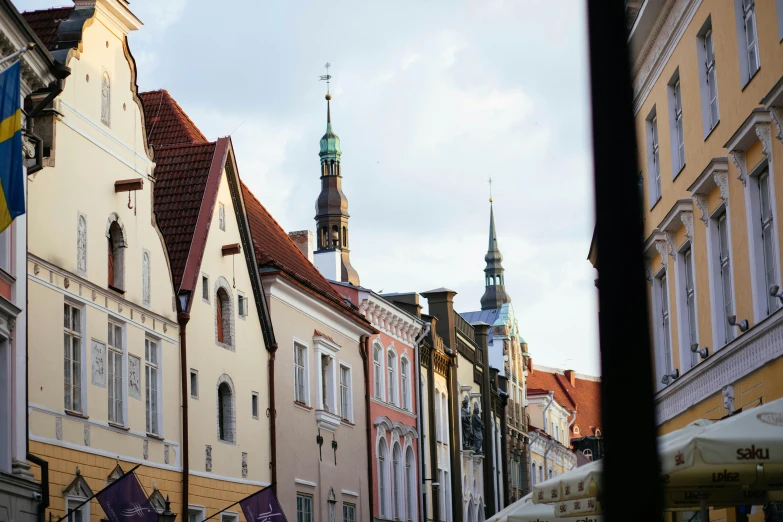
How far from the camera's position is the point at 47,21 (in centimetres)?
2503

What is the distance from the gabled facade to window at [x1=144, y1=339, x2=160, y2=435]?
3.43 feet

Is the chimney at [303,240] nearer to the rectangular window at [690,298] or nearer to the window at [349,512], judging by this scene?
the window at [349,512]

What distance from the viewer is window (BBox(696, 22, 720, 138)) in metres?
20.7

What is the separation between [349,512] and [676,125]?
1796cm


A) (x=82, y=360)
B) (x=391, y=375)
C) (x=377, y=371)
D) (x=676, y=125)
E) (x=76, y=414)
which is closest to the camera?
(x=76, y=414)

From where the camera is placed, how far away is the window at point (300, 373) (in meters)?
Result: 34.1

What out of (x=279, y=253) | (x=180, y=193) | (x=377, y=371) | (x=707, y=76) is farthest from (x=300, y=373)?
(x=707, y=76)

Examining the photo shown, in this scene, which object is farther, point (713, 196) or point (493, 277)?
point (493, 277)

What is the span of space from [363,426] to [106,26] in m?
18.0

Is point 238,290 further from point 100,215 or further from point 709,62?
point 709,62

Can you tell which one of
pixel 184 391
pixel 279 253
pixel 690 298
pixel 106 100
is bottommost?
pixel 184 391

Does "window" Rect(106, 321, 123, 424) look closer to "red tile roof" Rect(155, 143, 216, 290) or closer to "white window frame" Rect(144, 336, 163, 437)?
"white window frame" Rect(144, 336, 163, 437)

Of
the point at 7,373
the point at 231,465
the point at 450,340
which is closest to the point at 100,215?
the point at 7,373

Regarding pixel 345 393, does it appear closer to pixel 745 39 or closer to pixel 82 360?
pixel 82 360
